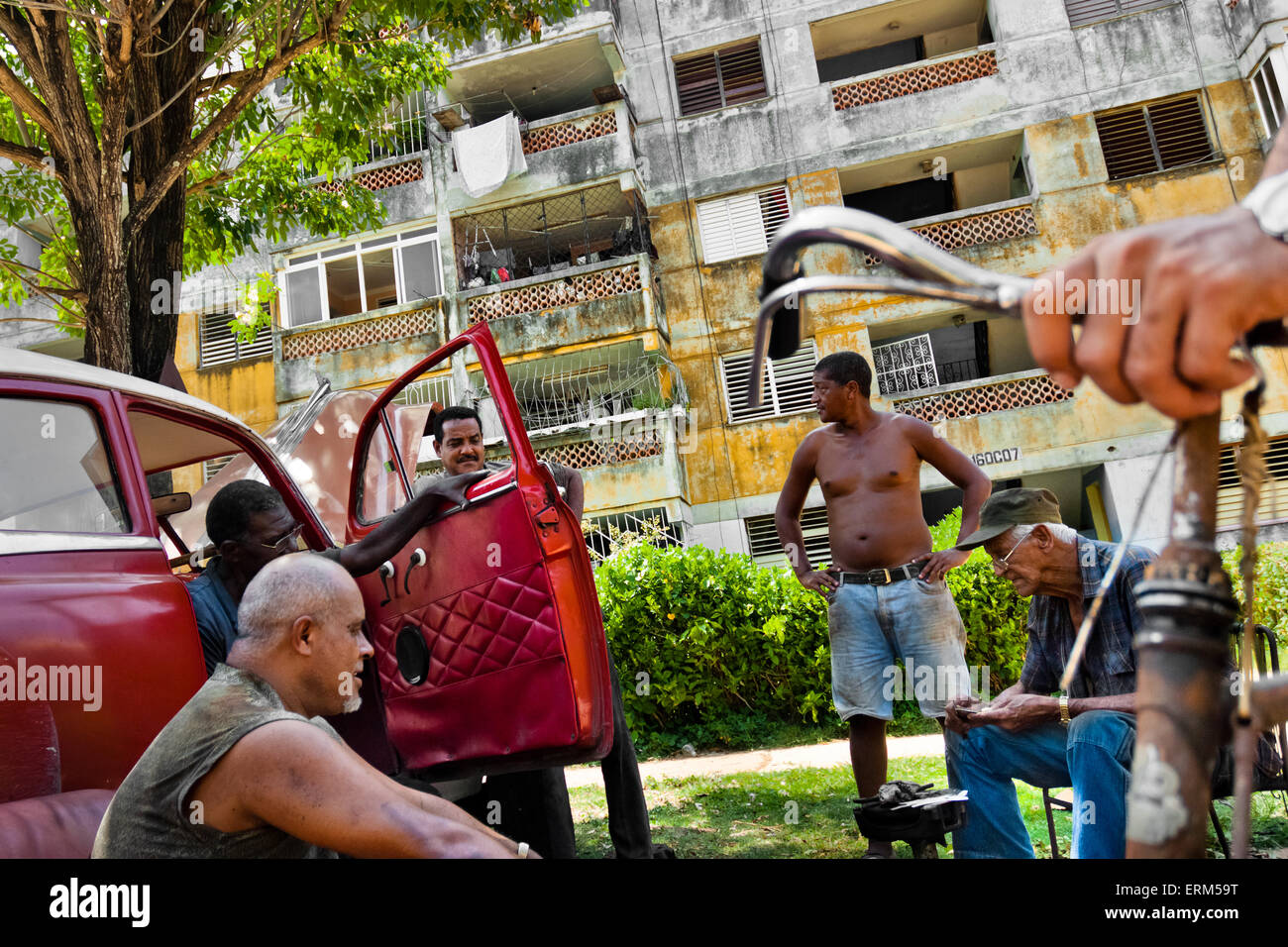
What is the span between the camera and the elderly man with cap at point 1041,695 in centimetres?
250

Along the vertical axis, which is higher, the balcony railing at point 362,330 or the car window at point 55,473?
the balcony railing at point 362,330

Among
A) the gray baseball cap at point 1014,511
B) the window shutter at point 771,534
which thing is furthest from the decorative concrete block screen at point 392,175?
the gray baseball cap at point 1014,511

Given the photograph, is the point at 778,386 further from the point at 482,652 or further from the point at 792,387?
the point at 482,652

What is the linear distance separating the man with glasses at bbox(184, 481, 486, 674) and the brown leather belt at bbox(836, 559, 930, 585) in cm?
173

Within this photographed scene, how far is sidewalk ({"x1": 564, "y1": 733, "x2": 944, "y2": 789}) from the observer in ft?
21.7

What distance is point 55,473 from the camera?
104 inches

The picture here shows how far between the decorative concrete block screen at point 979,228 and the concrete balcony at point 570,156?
5.39 meters

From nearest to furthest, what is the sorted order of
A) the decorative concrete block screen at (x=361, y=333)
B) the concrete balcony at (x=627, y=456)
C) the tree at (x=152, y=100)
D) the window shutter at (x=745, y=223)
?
the tree at (x=152, y=100) < the concrete balcony at (x=627, y=456) < the window shutter at (x=745, y=223) < the decorative concrete block screen at (x=361, y=333)

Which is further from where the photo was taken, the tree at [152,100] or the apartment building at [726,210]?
the apartment building at [726,210]

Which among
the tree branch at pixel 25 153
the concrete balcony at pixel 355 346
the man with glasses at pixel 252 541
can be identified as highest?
the concrete balcony at pixel 355 346

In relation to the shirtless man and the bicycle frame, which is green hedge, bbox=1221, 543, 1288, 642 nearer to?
the shirtless man

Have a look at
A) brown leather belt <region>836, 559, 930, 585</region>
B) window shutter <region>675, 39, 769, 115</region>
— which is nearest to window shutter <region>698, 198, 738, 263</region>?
window shutter <region>675, 39, 769, 115</region>

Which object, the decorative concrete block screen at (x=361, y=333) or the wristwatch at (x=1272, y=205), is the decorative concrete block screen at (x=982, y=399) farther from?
the wristwatch at (x=1272, y=205)
